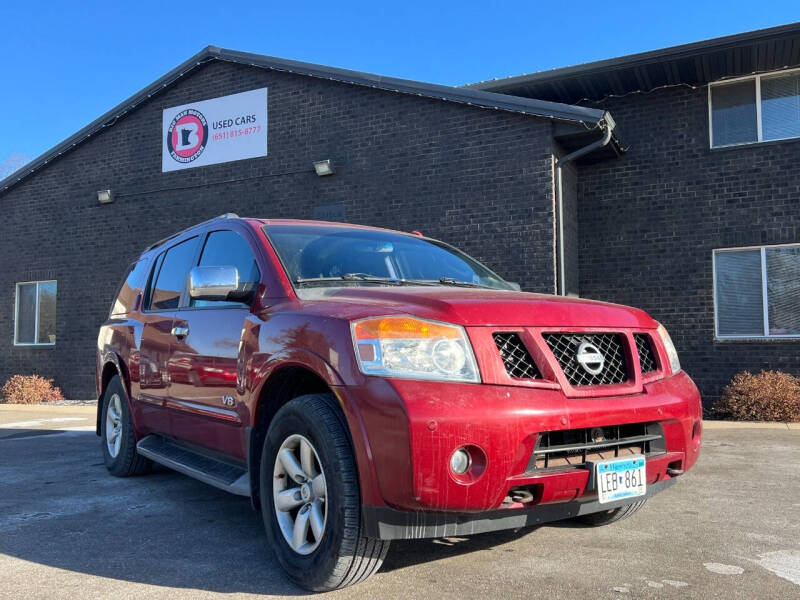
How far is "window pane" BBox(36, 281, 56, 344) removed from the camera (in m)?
15.2

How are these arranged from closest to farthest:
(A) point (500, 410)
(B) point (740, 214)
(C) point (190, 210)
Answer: (A) point (500, 410)
(B) point (740, 214)
(C) point (190, 210)

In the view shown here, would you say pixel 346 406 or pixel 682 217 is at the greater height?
pixel 682 217

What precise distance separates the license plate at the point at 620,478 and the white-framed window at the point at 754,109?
9173 mm

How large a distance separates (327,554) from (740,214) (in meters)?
9.69

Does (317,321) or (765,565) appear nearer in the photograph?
(317,321)

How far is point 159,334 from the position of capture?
4.89 meters

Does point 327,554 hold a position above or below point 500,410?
below

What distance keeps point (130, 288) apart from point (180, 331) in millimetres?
1806

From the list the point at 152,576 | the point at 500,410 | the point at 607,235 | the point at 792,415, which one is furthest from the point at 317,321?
the point at 607,235

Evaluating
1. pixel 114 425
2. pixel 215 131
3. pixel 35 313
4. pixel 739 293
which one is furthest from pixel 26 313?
pixel 739 293

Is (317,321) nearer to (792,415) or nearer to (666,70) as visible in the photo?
(792,415)

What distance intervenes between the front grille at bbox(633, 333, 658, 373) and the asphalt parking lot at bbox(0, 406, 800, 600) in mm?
949

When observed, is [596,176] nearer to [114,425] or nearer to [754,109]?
[754,109]

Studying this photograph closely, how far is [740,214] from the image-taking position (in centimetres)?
1069
